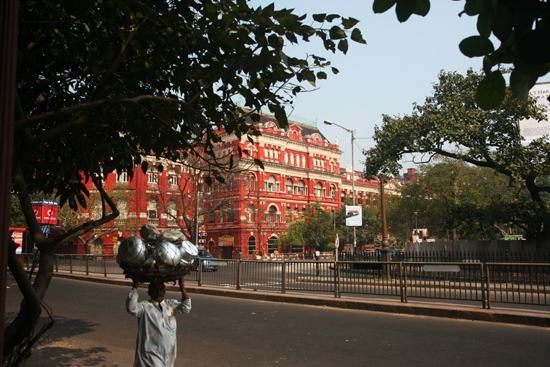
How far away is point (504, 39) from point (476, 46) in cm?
10

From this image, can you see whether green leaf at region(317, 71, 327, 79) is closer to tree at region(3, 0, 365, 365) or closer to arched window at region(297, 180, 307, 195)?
tree at region(3, 0, 365, 365)

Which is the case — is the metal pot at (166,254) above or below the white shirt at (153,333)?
above

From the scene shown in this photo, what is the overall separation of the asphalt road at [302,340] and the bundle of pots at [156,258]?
2.74 m

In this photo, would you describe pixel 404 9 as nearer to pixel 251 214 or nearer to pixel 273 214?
pixel 251 214

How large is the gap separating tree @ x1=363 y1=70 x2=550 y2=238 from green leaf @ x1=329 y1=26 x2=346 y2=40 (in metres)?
16.1

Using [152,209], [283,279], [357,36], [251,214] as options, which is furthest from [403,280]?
[251,214]

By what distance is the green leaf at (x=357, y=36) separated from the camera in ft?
15.3

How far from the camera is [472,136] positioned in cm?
1988

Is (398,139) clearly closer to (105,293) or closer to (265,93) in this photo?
(105,293)

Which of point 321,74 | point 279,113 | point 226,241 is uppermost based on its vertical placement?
point 321,74

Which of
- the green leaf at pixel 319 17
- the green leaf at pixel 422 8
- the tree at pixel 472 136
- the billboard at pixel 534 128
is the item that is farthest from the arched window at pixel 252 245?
the green leaf at pixel 422 8

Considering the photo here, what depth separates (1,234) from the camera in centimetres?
165

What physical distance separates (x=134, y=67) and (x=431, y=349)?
20.5 ft

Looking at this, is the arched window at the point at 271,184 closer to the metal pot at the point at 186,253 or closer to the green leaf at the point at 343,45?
the green leaf at the point at 343,45
